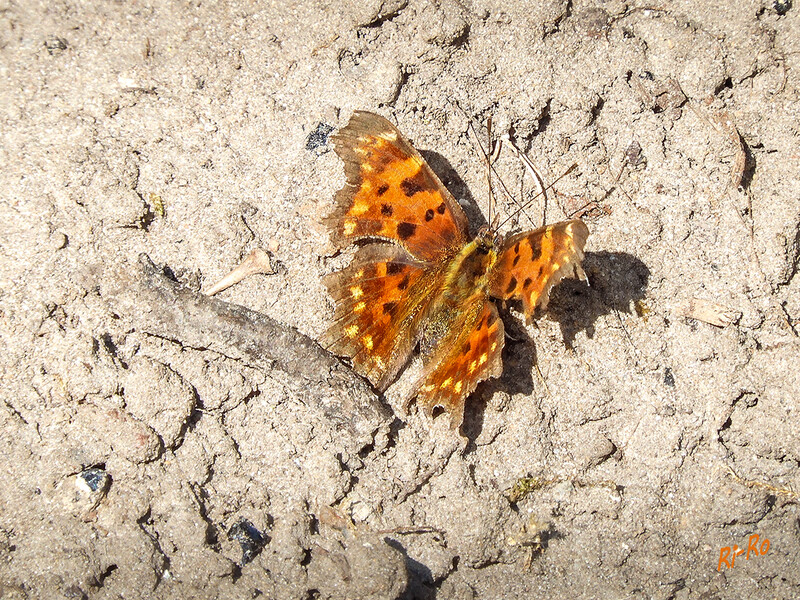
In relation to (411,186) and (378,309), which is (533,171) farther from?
(378,309)

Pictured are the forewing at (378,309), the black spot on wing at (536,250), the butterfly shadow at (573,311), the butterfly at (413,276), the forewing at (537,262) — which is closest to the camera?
the forewing at (537,262)

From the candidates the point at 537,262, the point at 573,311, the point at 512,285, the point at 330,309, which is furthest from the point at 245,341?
the point at 573,311

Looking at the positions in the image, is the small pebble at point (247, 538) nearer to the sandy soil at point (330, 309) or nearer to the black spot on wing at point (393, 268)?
the sandy soil at point (330, 309)

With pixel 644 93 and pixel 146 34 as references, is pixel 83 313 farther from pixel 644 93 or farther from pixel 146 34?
pixel 644 93

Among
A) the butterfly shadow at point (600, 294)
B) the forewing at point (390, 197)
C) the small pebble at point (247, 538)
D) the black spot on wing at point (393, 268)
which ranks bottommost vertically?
the small pebble at point (247, 538)

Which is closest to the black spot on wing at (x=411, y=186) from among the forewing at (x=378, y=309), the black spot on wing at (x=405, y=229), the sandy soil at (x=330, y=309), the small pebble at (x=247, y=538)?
the black spot on wing at (x=405, y=229)

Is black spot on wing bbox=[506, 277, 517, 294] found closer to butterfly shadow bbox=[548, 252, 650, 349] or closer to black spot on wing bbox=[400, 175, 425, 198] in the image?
butterfly shadow bbox=[548, 252, 650, 349]
